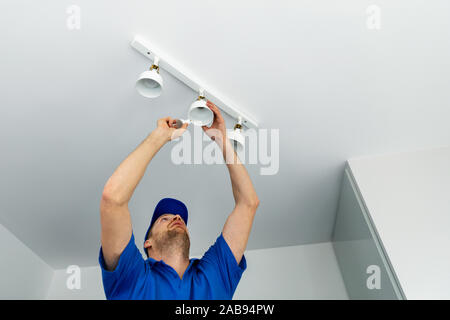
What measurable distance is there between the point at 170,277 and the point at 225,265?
0.16 m

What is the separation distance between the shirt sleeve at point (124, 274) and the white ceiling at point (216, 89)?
2.21ft

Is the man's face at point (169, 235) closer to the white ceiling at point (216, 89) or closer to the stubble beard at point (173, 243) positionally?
the stubble beard at point (173, 243)

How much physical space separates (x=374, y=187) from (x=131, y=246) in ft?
Answer: 3.46

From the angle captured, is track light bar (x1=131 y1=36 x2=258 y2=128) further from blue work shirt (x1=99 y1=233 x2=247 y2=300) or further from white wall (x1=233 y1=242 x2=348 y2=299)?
white wall (x1=233 y1=242 x2=348 y2=299)

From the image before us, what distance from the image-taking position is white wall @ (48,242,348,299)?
2.02 meters

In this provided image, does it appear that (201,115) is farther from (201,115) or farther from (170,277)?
(170,277)

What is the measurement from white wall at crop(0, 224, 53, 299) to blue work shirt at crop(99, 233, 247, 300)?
1.32 meters

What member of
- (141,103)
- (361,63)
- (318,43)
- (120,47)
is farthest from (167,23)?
(361,63)

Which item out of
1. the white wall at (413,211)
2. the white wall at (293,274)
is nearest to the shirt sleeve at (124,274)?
the white wall at (413,211)

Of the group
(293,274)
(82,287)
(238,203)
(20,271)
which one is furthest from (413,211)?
(20,271)

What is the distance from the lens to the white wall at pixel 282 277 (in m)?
2.02

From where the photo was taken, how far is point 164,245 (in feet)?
3.70

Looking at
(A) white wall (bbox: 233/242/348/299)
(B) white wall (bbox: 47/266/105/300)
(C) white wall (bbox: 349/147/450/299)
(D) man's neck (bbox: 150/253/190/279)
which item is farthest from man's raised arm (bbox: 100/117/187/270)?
(B) white wall (bbox: 47/266/105/300)

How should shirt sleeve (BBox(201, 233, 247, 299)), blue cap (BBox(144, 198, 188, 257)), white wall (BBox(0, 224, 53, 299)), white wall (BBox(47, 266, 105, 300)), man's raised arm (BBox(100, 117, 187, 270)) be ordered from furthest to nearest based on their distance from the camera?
white wall (BBox(47, 266, 105, 300)), white wall (BBox(0, 224, 53, 299)), blue cap (BBox(144, 198, 188, 257)), shirt sleeve (BBox(201, 233, 247, 299)), man's raised arm (BBox(100, 117, 187, 270))
